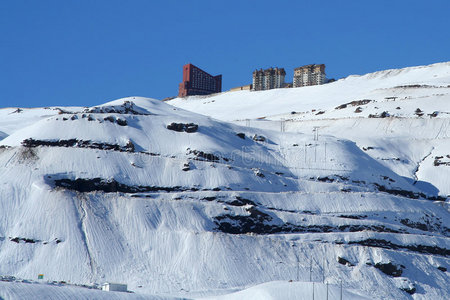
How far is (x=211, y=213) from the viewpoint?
10738cm

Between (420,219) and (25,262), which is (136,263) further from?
(420,219)

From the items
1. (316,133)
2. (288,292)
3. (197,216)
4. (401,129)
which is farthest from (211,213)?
(401,129)

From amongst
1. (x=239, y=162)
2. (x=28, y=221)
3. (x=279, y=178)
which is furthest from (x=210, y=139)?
(x=28, y=221)

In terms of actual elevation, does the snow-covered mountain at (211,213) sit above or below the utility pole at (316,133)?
below

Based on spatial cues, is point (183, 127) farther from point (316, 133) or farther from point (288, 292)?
point (288, 292)

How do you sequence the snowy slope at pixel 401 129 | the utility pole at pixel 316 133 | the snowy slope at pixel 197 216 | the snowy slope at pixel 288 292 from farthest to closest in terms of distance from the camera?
the snowy slope at pixel 401 129 → the utility pole at pixel 316 133 → the snowy slope at pixel 197 216 → the snowy slope at pixel 288 292

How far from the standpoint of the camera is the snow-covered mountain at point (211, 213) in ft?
310

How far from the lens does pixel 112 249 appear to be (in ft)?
320

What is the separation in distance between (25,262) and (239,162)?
47.3m

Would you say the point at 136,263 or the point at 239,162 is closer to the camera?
the point at 136,263

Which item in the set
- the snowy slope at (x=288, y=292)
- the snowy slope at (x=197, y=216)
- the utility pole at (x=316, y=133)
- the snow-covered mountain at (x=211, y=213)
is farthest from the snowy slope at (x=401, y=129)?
→ the snowy slope at (x=288, y=292)

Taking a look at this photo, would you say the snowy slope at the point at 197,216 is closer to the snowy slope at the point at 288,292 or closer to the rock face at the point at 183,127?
the rock face at the point at 183,127

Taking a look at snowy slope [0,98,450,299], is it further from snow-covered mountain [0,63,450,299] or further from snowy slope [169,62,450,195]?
snowy slope [169,62,450,195]

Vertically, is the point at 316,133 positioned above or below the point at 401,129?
below
